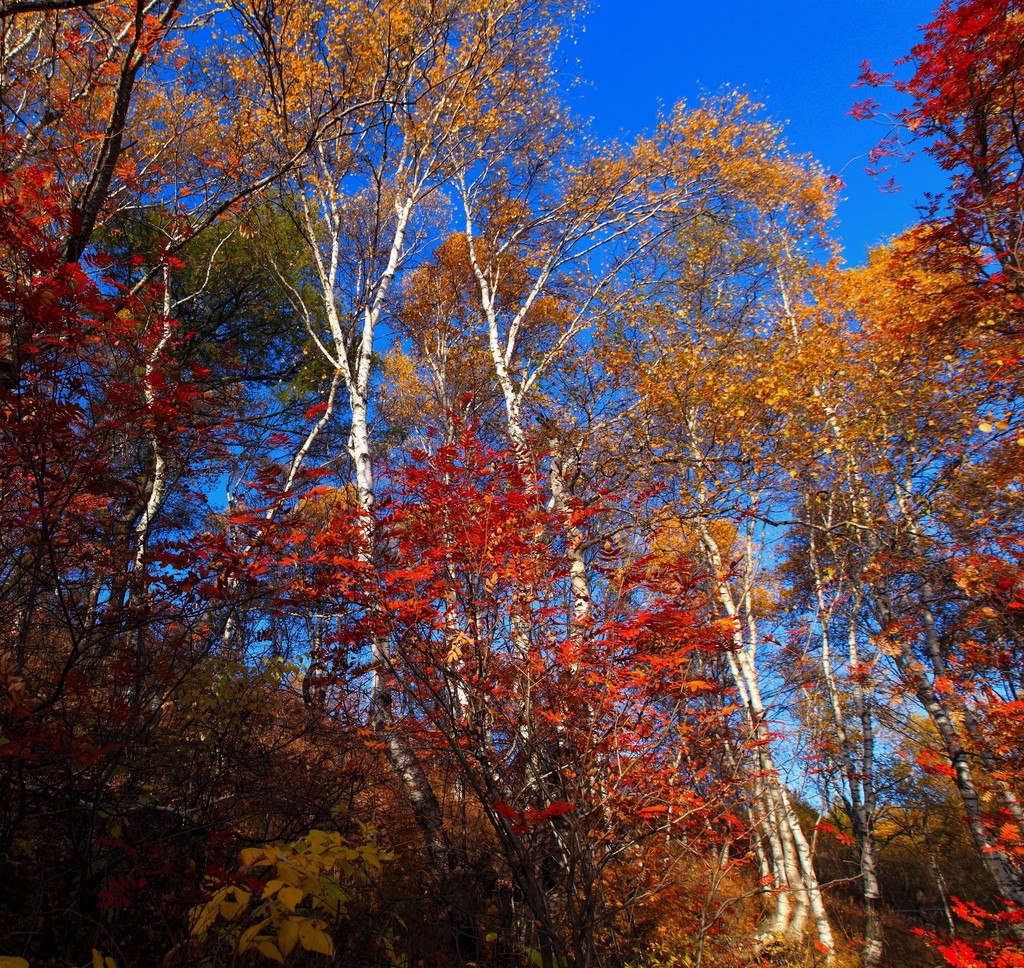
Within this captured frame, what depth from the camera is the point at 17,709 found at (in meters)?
1.84

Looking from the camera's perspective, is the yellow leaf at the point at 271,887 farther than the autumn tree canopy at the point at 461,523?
No

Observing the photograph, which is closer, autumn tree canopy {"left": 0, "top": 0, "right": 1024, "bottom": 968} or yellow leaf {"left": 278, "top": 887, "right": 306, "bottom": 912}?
yellow leaf {"left": 278, "top": 887, "right": 306, "bottom": 912}

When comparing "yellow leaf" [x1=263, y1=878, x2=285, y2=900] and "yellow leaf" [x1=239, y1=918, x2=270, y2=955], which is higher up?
"yellow leaf" [x1=263, y1=878, x2=285, y2=900]

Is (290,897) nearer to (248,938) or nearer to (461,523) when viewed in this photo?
(248,938)

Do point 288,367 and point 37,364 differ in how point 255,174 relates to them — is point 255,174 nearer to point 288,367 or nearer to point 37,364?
point 288,367

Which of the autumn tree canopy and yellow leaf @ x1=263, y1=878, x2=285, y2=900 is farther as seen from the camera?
the autumn tree canopy

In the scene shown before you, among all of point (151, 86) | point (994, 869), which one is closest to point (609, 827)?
point (994, 869)

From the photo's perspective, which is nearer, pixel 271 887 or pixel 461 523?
pixel 271 887

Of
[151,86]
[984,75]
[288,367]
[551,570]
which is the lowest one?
[551,570]

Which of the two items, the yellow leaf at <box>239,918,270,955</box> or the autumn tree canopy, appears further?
the autumn tree canopy

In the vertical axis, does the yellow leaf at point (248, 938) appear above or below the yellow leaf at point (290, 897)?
below

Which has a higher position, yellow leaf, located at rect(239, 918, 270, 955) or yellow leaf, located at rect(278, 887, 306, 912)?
yellow leaf, located at rect(278, 887, 306, 912)

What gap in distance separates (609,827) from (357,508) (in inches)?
128

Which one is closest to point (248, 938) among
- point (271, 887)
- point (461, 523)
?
point (271, 887)
